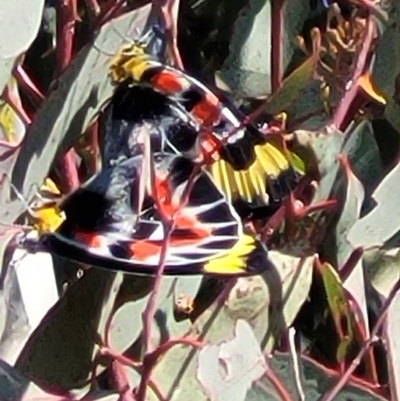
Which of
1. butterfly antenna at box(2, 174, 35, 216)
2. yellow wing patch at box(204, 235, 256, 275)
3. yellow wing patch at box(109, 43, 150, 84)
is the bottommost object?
yellow wing patch at box(204, 235, 256, 275)

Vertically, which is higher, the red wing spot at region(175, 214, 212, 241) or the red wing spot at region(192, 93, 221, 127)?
the red wing spot at region(192, 93, 221, 127)

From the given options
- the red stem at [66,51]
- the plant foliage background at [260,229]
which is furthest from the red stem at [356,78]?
Answer: the red stem at [66,51]

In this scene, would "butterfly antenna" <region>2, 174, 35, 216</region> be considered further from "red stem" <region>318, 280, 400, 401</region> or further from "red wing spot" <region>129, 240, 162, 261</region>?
"red stem" <region>318, 280, 400, 401</region>

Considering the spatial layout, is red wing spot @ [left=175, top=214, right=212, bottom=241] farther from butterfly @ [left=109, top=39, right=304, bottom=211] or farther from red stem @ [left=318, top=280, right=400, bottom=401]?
red stem @ [left=318, top=280, right=400, bottom=401]

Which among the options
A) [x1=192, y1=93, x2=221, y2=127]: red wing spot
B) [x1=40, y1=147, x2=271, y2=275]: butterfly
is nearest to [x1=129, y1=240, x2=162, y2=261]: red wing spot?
[x1=40, y1=147, x2=271, y2=275]: butterfly

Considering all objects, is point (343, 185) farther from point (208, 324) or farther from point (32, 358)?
point (32, 358)
